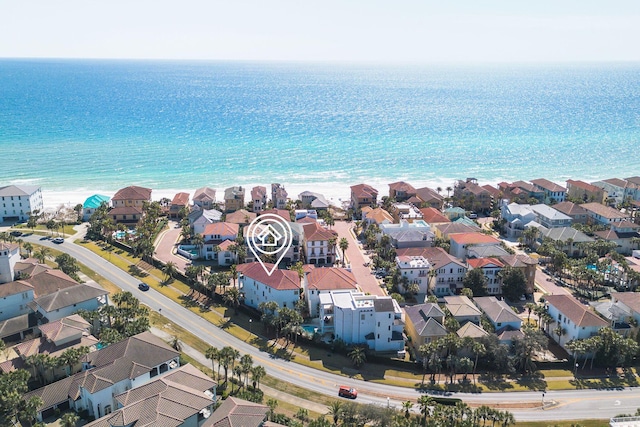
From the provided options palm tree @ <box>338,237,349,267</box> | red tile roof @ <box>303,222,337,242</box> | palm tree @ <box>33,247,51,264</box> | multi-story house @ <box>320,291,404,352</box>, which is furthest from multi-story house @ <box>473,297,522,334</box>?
palm tree @ <box>33,247,51,264</box>

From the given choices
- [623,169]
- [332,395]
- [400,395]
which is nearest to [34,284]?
[332,395]

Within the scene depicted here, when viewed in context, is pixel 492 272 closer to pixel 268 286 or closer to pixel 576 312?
pixel 576 312

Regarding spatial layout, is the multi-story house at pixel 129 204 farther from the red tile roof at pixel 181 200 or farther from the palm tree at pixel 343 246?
the palm tree at pixel 343 246

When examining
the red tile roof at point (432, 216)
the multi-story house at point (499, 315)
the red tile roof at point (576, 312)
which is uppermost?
the red tile roof at point (432, 216)

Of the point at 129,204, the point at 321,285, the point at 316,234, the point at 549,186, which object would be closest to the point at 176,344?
the point at 321,285

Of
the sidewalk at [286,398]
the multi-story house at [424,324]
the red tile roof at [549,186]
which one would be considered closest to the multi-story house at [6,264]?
the sidewalk at [286,398]
